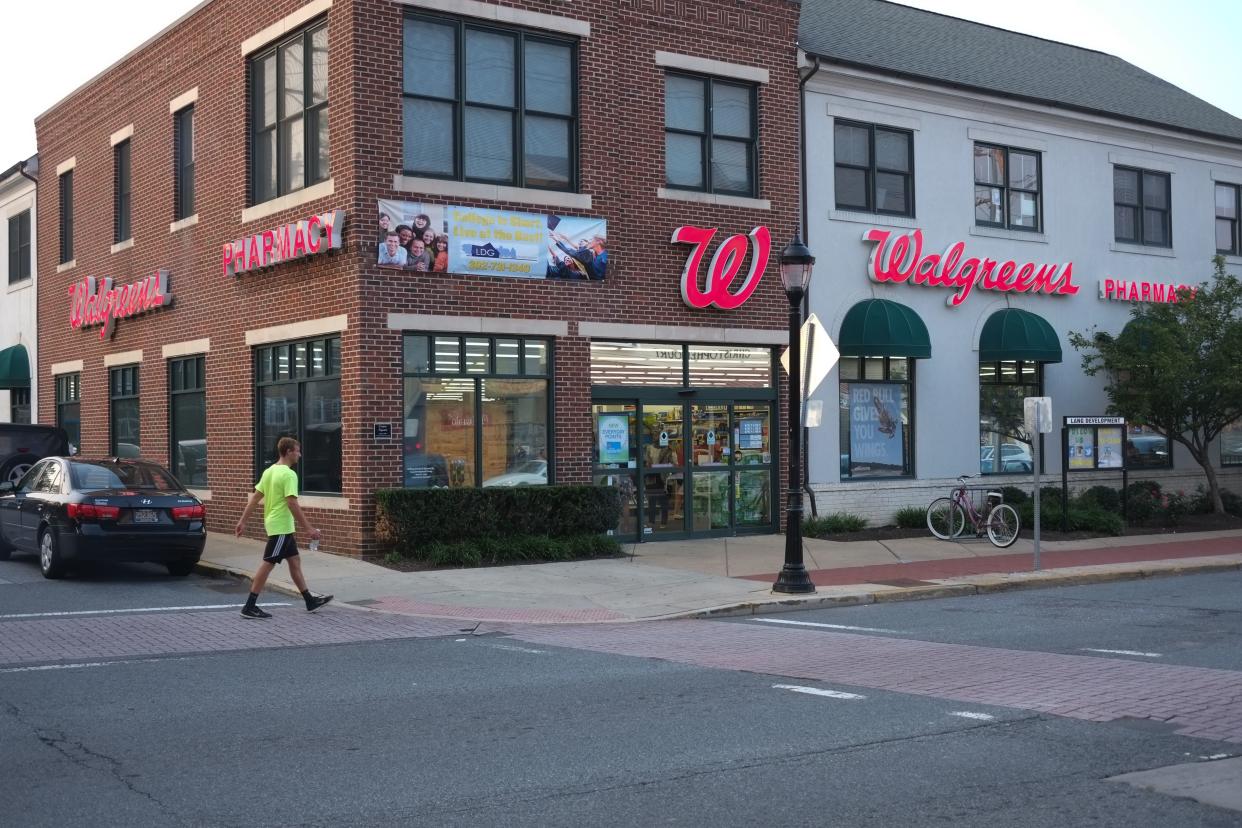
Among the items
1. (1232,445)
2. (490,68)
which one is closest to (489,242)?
(490,68)

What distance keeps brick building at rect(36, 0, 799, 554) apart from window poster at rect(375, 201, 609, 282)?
0.03 metres

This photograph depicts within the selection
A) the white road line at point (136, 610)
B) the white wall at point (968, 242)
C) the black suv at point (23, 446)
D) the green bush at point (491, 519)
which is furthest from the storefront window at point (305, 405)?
the white wall at point (968, 242)

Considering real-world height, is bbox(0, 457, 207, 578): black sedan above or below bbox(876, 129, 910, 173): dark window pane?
below

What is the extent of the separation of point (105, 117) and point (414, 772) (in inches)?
884

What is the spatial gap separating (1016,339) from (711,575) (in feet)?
32.0

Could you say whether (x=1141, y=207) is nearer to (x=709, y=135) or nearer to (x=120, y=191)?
(x=709, y=135)

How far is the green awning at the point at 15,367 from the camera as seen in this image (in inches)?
1164

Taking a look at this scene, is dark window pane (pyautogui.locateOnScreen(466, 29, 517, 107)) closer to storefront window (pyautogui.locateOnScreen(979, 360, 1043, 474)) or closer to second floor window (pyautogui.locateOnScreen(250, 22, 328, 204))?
second floor window (pyautogui.locateOnScreen(250, 22, 328, 204))

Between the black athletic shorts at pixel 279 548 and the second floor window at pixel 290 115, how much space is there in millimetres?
6872

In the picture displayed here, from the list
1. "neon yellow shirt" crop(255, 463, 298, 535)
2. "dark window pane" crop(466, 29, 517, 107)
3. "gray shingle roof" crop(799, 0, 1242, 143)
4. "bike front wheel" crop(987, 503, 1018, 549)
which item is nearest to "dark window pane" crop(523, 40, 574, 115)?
"dark window pane" crop(466, 29, 517, 107)

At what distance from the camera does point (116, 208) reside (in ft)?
82.0

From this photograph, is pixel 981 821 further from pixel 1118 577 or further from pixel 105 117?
pixel 105 117

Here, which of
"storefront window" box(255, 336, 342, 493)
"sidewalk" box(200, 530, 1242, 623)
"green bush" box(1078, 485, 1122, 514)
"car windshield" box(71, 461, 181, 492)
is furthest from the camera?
"green bush" box(1078, 485, 1122, 514)

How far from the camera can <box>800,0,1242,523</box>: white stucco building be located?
71.4ft
